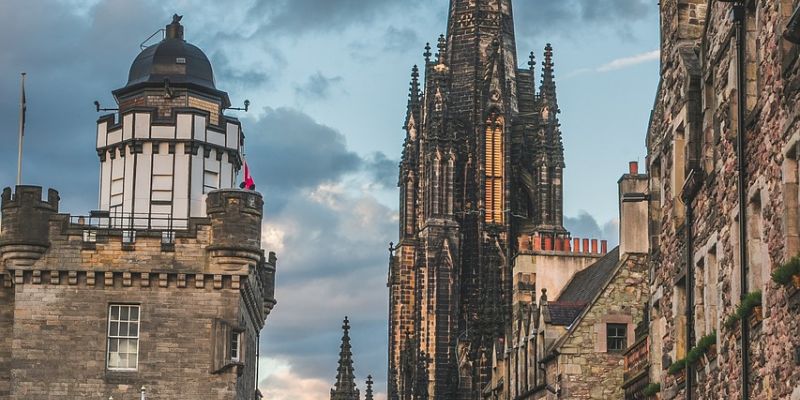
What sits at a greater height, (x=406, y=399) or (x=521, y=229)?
(x=521, y=229)

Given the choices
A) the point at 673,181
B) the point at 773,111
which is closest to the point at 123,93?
the point at 673,181

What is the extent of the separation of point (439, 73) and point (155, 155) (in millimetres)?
63553

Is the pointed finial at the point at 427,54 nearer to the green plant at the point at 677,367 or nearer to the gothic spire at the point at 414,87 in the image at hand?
the gothic spire at the point at 414,87

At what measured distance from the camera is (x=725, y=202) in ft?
69.1

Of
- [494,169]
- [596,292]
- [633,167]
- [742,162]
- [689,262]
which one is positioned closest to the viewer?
[742,162]

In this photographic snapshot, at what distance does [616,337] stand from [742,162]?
76.1 feet

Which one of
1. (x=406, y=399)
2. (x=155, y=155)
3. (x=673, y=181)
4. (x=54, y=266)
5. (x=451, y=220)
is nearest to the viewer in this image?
(x=673, y=181)

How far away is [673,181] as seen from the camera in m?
24.7

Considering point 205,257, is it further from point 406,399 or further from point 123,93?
point 406,399

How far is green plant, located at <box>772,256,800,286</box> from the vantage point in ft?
54.3

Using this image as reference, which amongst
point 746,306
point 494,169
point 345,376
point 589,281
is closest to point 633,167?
point 589,281

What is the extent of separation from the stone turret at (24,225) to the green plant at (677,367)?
24.0 meters

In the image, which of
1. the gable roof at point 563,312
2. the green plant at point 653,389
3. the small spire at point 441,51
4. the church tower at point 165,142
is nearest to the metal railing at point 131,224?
the church tower at point 165,142

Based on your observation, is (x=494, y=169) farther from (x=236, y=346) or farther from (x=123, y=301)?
(x=123, y=301)
